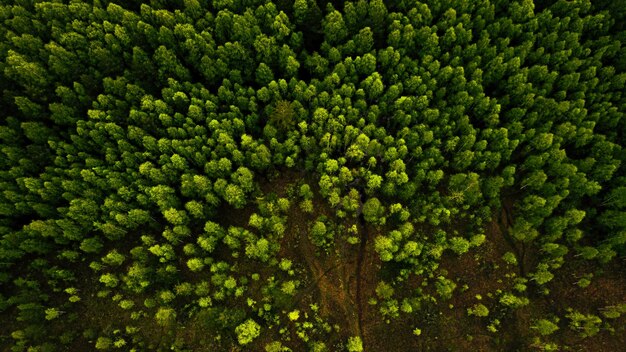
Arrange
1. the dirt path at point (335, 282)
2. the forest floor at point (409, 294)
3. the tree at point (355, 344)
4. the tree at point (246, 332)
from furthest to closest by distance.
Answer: the dirt path at point (335, 282), the forest floor at point (409, 294), the tree at point (355, 344), the tree at point (246, 332)

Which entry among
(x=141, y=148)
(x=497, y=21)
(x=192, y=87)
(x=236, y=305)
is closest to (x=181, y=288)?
(x=236, y=305)

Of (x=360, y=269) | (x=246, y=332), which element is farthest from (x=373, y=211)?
(x=246, y=332)

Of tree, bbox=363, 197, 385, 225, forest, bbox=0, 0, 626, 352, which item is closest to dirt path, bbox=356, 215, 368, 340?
forest, bbox=0, 0, 626, 352

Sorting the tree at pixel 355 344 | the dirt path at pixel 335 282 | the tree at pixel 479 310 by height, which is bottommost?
the tree at pixel 355 344

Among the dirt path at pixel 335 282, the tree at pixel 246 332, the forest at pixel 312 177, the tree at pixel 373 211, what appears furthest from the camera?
the tree at pixel 373 211

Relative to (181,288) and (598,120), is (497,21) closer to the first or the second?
(598,120)

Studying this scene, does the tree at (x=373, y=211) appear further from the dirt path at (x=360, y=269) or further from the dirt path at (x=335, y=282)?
the dirt path at (x=335, y=282)

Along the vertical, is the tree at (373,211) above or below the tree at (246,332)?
above

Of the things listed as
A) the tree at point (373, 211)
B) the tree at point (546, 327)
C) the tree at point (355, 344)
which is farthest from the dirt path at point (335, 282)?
the tree at point (546, 327)

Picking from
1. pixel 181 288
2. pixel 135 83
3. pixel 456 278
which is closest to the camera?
pixel 181 288
